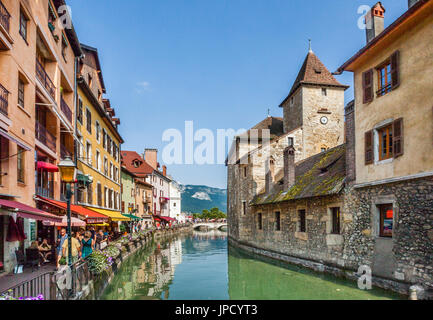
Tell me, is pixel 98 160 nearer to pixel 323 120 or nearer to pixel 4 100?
pixel 4 100

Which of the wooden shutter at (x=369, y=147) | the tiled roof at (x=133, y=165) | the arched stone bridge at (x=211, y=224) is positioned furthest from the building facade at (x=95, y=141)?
the arched stone bridge at (x=211, y=224)

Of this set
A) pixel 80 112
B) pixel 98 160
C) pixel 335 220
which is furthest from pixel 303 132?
pixel 80 112

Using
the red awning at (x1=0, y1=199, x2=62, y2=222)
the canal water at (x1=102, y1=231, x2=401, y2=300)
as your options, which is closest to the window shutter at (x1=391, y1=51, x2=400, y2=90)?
the canal water at (x1=102, y1=231, x2=401, y2=300)

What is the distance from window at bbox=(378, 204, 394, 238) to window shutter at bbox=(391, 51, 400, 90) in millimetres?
4122

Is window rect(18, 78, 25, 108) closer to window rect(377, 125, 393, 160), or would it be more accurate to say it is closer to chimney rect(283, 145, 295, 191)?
window rect(377, 125, 393, 160)

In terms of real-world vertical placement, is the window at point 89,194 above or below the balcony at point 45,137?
below

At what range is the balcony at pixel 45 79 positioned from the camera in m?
14.1

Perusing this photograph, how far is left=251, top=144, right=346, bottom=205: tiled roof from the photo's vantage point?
15203 mm

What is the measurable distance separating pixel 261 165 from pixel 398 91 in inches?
687

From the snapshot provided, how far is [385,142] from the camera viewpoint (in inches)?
469

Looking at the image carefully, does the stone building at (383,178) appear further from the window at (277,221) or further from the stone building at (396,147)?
the window at (277,221)

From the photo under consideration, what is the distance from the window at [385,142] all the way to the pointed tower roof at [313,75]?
19.5 meters
